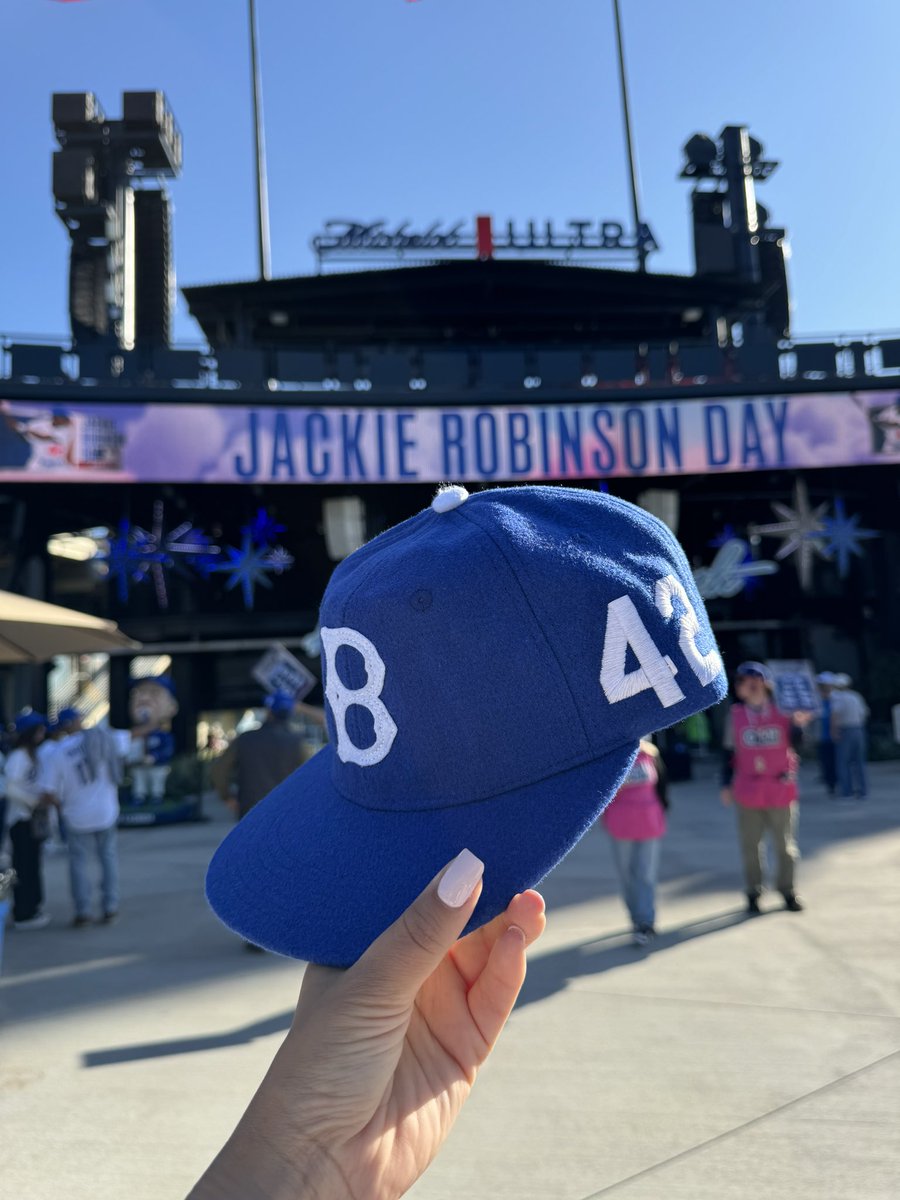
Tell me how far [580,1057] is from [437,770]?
161 inches

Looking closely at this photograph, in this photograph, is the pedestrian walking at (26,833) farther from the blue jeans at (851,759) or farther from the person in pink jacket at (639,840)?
the blue jeans at (851,759)

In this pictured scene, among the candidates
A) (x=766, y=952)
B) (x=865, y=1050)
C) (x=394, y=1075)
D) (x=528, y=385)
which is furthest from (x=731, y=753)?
(x=528, y=385)

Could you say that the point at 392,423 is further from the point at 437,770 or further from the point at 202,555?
the point at 437,770

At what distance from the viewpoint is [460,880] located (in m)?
1.05

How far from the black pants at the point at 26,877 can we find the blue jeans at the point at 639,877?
16.4ft

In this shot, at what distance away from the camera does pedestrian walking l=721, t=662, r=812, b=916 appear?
745 cm

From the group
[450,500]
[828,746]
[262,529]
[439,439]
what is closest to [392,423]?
[439,439]

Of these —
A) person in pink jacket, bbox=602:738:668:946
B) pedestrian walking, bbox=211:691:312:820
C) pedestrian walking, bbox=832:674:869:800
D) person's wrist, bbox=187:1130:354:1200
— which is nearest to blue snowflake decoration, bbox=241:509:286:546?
pedestrian walking, bbox=832:674:869:800

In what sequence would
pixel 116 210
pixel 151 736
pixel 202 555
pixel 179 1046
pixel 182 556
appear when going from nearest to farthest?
pixel 179 1046, pixel 151 736, pixel 182 556, pixel 202 555, pixel 116 210

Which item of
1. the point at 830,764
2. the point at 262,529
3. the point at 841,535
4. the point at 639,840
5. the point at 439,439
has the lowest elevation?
the point at 830,764

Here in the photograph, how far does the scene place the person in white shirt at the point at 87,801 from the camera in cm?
808

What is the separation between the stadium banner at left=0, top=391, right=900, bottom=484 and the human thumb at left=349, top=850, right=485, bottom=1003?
1845 cm

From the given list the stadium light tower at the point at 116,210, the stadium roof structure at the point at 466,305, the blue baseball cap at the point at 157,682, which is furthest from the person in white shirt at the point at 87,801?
the stadium roof structure at the point at 466,305

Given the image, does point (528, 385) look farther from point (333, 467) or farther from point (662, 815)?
point (662, 815)
